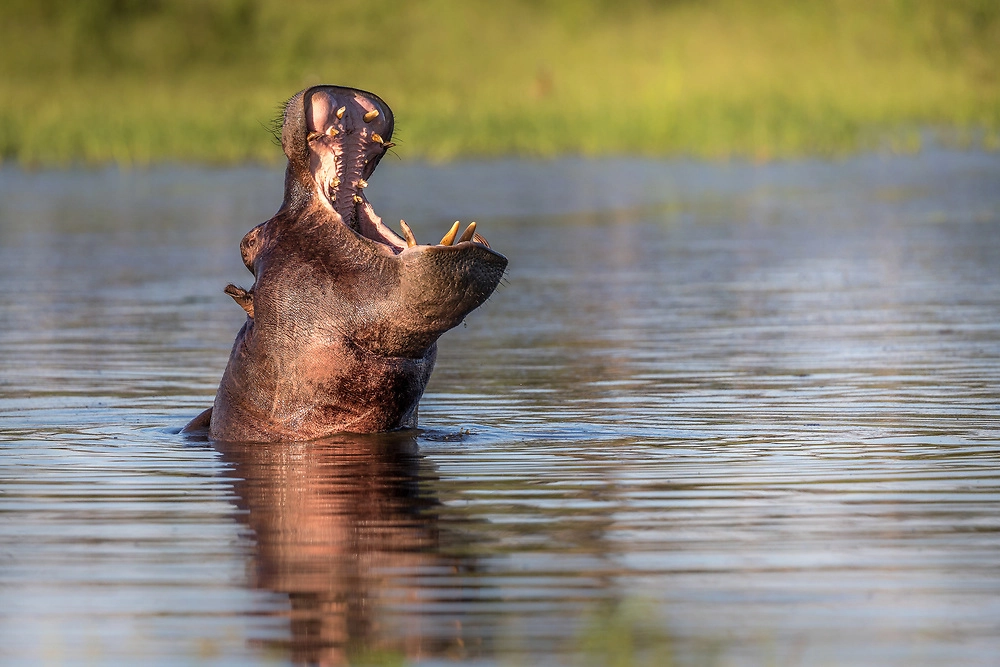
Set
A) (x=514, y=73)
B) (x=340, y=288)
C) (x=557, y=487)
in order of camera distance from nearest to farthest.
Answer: (x=557, y=487)
(x=340, y=288)
(x=514, y=73)

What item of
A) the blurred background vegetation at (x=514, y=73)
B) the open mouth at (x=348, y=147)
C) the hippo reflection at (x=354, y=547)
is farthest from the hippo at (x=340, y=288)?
the blurred background vegetation at (x=514, y=73)

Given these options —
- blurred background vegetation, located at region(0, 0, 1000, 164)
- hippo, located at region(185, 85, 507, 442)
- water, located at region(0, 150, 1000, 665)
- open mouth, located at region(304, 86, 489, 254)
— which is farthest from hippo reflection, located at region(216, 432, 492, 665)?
blurred background vegetation, located at region(0, 0, 1000, 164)

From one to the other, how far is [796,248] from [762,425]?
10.0 m

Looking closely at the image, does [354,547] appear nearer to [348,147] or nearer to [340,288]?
[340,288]

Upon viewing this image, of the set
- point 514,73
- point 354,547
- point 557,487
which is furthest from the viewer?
point 514,73

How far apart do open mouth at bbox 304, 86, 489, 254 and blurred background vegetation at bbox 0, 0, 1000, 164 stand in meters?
26.1

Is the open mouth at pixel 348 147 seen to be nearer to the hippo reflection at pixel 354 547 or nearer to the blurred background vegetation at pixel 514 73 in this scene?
the hippo reflection at pixel 354 547

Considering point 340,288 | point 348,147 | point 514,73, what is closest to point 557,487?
point 340,288

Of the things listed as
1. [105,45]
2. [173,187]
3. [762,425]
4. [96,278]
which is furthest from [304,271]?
[105,45]

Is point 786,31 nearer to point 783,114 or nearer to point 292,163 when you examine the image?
point 783,114

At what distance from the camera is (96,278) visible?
54.8 ft

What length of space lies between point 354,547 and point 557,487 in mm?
1193

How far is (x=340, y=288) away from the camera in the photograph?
7.20 meters

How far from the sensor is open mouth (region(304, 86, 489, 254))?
7195 mm
